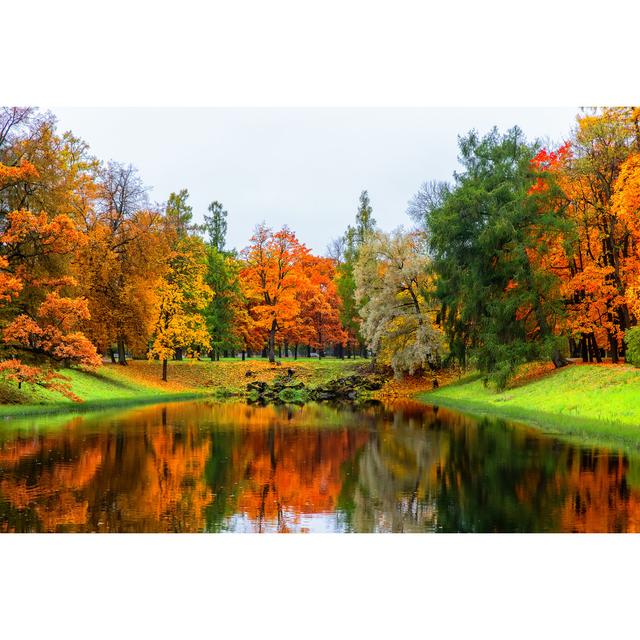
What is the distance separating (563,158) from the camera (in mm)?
41906

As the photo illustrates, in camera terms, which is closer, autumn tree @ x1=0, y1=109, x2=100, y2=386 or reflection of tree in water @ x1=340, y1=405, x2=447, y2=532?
reflection of tree in water @ x1=340, y1=405, x2=447, y2=532

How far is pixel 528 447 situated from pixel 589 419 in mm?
6307

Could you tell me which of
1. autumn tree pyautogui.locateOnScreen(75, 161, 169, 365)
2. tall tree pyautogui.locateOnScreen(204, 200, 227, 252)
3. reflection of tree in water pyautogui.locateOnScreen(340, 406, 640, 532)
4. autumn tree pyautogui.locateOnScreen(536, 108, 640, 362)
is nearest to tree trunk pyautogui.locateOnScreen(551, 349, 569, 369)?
autumn tree pyautogui.locateOnScreen(536, 108, 640, 362)

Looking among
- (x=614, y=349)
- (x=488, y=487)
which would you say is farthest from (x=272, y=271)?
(x=488, y=487)

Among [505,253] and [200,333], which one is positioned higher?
[505,253]

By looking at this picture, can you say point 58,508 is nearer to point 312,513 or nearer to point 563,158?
point 312,513

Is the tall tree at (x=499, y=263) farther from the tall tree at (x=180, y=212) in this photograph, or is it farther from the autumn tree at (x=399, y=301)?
the tall tree at (x=180, y=212)

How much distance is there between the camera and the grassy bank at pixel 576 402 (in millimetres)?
24250

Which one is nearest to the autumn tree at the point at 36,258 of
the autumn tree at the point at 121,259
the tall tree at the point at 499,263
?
the autumn tree at the point at 121,259

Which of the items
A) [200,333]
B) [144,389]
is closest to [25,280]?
[144,389]

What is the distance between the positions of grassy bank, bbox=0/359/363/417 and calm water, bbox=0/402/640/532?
7.54m

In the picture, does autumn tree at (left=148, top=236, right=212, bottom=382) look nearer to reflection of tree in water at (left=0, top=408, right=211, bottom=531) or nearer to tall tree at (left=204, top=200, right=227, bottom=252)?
tall tree at (left=204, top=200, right=227, bottom=252)

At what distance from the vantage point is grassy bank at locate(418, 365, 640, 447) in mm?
24250

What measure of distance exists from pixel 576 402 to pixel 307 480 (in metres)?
17.6
